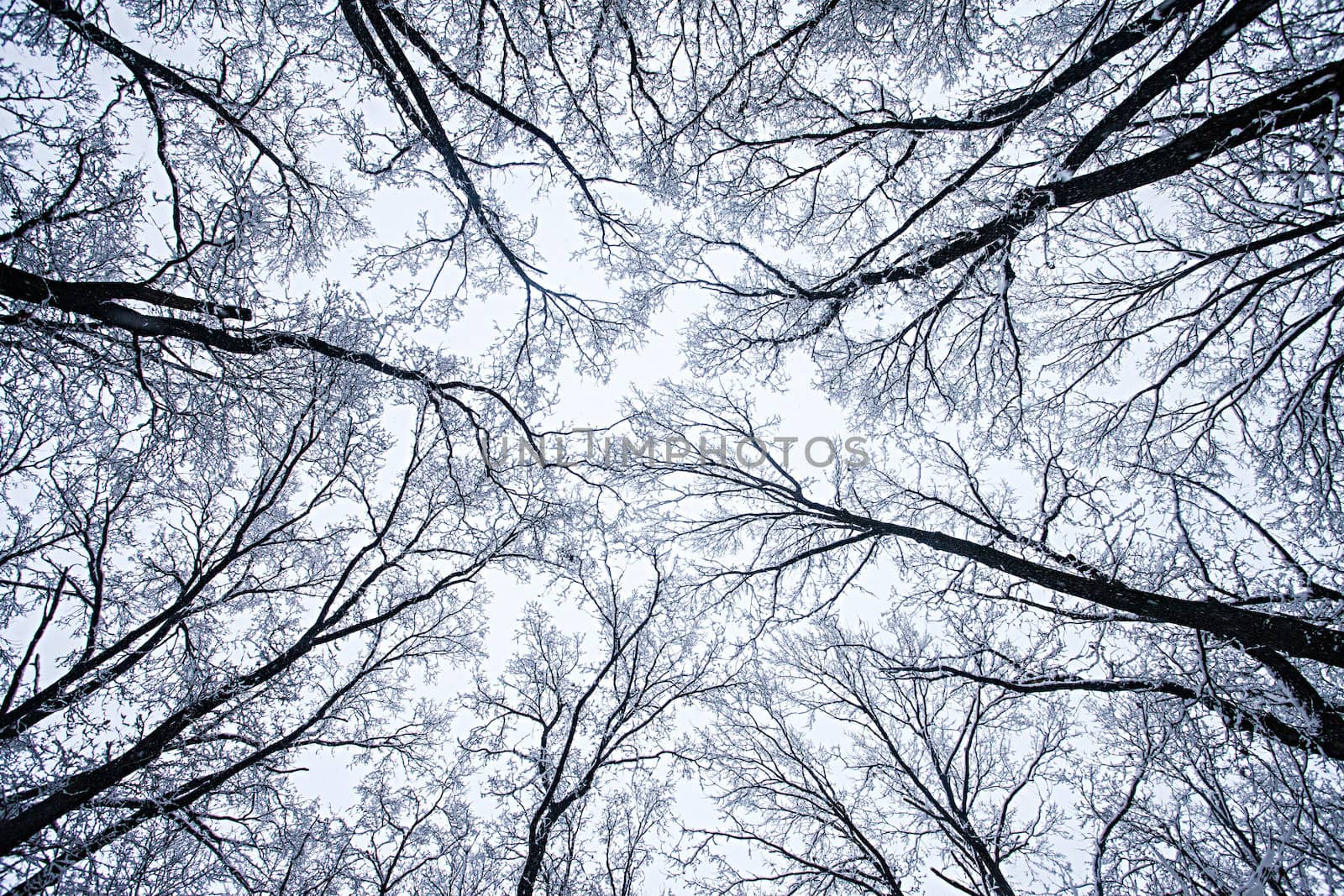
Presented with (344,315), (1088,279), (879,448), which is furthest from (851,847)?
(344,315)

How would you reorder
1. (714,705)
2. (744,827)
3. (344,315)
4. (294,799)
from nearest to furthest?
(344,315), (294,799), (744,827), (714,705)

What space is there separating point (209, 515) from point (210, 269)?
398 cm

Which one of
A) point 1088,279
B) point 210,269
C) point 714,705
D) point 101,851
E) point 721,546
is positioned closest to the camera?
point 210,269

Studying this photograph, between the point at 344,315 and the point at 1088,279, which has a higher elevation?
the point at 1088,279

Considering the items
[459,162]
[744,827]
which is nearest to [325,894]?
[744,827]

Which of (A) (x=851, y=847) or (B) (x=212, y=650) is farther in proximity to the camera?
(A) (x=851, y=847)

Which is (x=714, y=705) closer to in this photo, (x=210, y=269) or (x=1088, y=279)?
(x=1088, y=279)

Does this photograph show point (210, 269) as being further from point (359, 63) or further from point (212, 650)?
point (212, 650)

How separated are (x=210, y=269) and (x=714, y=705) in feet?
29.1

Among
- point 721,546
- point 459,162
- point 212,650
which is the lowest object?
point 212,650

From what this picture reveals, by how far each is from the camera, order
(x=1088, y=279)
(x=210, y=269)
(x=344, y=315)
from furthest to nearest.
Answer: (x=1088, y=279) < (x=344, y=315) < (x=210, y=269)

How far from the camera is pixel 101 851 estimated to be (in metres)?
3.89

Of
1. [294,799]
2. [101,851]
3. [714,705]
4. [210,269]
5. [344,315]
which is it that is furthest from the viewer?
[714,705]

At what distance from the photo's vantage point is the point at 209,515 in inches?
218
